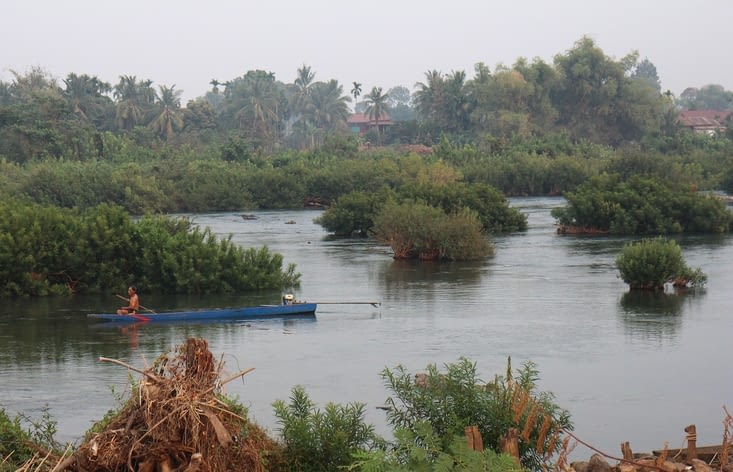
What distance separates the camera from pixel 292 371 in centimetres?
2253

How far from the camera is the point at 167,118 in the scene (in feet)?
344

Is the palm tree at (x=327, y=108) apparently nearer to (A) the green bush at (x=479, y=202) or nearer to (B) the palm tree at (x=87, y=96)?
(B) the palm tree at (x=87, y=96)

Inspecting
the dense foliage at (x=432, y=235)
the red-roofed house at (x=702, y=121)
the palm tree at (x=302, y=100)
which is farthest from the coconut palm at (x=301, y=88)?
the dense foliage at (x=432, y=235)

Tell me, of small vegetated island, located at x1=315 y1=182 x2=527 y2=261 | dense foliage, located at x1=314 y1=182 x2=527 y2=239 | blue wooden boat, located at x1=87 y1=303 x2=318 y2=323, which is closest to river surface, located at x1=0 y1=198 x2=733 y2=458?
blue wooden boat, located at x1=87 y1=303 x2=318 y2=323

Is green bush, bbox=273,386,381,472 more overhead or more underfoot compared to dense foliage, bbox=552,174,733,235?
more underfoot

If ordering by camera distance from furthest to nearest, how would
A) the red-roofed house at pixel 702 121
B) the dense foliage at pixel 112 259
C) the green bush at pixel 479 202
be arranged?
the red-roofed house at pixel 702 121 → the green bush at pixel 479 202 → the dense foliage at pixel 112 259

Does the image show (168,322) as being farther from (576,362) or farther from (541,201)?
(541,201)

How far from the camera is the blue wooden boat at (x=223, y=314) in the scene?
27141 millimetres

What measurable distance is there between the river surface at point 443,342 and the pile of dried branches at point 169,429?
264cm

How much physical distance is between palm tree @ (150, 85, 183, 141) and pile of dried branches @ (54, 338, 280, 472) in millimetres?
94871

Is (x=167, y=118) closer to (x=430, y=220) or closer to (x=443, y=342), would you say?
(x=430, y=220)

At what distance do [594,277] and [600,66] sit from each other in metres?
79.0

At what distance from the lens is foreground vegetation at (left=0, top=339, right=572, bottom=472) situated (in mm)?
9688

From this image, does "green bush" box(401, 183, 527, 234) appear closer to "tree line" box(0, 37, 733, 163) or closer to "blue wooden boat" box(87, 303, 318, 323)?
"blue wooden boat" box(87, 303, 318, 323)
